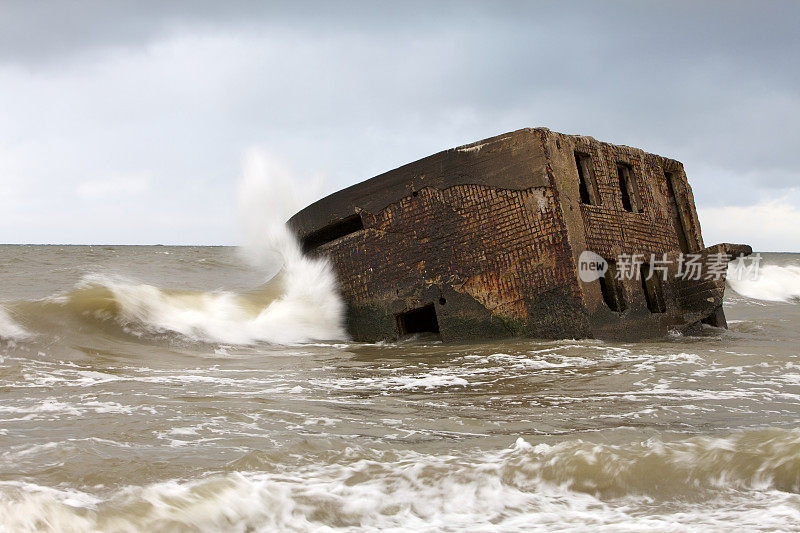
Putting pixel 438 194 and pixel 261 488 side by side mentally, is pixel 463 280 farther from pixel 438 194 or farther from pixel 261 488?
pixel 261 488

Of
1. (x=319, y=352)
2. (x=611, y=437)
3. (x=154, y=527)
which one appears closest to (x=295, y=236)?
(x=319, y=352)

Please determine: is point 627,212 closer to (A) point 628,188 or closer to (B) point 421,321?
(A) point 628,188

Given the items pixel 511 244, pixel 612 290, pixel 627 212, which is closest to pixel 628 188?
pixel 627 212

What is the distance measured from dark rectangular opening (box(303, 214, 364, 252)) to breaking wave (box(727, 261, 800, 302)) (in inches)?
549

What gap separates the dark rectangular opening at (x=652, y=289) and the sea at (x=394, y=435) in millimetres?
846

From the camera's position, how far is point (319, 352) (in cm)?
719

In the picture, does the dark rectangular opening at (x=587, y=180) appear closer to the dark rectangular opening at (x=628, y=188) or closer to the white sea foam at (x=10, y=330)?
the dark rectangular opening at (x=628, y=188)

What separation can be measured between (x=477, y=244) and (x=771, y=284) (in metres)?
16.6

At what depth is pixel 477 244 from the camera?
23.0 feet

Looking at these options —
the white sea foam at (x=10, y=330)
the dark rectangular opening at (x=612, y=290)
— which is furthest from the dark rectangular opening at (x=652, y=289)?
the white sea foam at (x=10, y=330)

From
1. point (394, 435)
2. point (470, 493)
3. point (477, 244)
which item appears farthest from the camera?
point (477, 244)

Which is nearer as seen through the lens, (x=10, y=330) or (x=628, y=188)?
(x=10, y=330)

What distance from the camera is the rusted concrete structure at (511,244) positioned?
6766mm

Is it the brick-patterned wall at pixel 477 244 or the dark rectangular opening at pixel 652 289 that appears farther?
the dark rectangular opening at pixel 652 289
